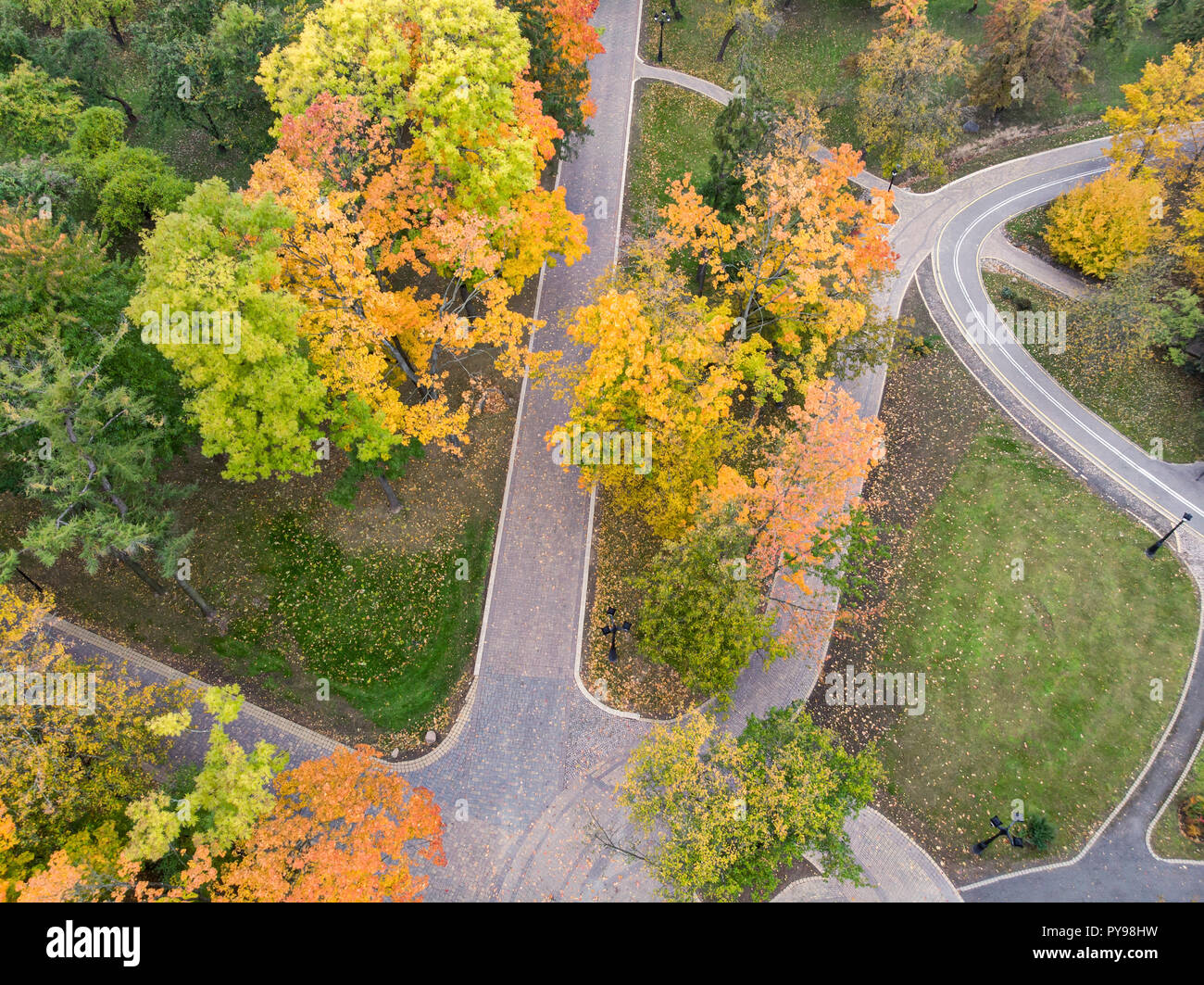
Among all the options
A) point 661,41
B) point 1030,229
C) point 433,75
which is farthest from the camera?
point 661,41

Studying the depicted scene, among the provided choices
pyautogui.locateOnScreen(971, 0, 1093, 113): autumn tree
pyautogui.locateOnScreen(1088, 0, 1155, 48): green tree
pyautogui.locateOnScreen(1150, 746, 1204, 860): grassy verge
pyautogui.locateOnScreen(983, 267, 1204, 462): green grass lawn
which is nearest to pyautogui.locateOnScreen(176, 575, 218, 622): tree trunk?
pyautogui.locateOnScreen(1150, 746, 1204, 860): grassy verge

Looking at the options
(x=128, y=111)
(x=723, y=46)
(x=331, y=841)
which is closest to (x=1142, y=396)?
(x=723, y=46)

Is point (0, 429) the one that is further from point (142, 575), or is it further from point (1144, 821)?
point (1144, 821)

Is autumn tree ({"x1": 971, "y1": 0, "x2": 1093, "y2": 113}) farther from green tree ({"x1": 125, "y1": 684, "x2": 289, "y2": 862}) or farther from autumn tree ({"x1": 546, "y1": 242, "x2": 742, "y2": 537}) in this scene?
green tree ({"x1": 125, "y1": 684, "x2": 289, "y2": 862})

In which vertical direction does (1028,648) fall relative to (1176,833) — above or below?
above

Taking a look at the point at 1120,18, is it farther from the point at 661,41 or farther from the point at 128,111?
the point at 128,111

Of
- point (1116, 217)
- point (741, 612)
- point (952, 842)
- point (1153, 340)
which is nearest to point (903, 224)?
point (1116, 217)

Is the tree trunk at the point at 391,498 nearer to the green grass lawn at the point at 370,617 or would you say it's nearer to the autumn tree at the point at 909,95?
the green grass lawn at the point at 370,617
